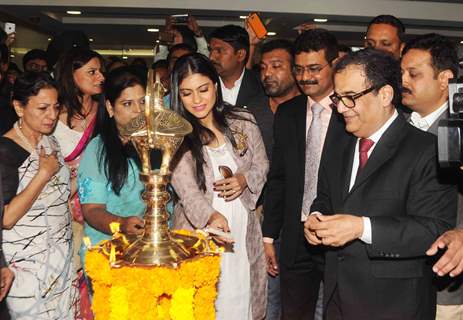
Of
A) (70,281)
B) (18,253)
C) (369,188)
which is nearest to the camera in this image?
(369,188)

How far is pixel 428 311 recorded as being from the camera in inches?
81.4

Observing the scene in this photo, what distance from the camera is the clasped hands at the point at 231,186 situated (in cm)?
247

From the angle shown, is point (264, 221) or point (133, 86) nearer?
point (133, 86)

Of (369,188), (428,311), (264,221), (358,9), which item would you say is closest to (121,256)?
(369,188)

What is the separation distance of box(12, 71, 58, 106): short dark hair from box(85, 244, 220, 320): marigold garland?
138cm

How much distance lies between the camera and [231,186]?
8.15 feet

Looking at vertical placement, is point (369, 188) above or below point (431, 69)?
below

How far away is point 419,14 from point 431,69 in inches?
206

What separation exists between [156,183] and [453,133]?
85cm

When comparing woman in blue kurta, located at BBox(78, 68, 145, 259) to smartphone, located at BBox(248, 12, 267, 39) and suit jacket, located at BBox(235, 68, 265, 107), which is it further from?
smartphone, located at BBox(248, 12, 267, 39)

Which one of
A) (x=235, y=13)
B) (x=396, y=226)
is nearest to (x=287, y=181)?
(x=396, y=226)

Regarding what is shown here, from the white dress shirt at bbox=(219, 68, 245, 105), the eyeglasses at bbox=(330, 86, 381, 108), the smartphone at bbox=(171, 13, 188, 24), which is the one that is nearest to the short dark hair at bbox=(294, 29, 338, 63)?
the white dress shirt at bbox=(219, 68, 245, 105)

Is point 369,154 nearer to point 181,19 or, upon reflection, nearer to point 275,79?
point 275,79

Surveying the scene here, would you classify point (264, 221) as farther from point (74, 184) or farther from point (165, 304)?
point (165, 304)
